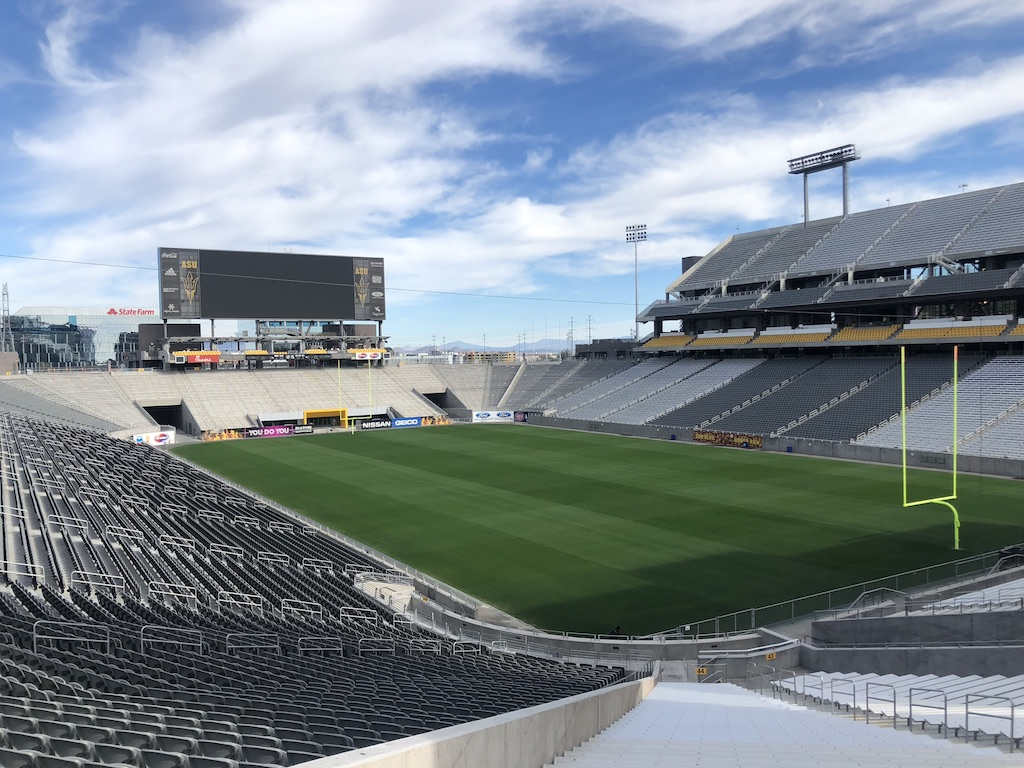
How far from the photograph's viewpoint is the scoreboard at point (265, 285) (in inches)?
2386

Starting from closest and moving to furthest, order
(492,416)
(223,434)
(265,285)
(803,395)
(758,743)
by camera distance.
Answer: (758,743), (803,395), (223,434), (265,285), (492,416)

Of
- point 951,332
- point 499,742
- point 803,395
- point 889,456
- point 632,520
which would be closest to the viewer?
point 499,742

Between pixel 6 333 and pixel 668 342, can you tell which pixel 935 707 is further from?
pixel 6 333

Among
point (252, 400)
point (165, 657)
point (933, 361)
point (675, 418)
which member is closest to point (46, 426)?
point (252, 400)

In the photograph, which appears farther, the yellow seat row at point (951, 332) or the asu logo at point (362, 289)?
the asu logo at point (362, 289)

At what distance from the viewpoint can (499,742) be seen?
491 cm

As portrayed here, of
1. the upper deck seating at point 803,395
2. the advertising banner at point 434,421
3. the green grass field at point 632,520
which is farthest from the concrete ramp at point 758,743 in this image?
the advertising banner at point 434,421

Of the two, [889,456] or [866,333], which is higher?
[866,333]

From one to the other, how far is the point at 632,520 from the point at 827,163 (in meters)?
47.6

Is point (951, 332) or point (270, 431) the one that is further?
point (270, 431)

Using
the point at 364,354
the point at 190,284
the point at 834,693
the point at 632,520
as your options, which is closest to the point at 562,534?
the point at 632,520

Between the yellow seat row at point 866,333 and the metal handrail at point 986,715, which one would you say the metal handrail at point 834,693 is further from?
the yellow seat row at point 866,333

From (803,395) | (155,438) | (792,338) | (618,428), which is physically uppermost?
(792,338)

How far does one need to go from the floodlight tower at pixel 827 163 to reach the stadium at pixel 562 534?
1.90 meters
